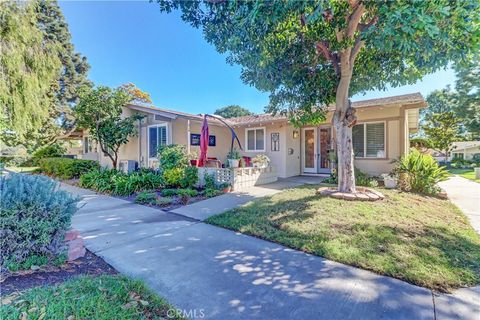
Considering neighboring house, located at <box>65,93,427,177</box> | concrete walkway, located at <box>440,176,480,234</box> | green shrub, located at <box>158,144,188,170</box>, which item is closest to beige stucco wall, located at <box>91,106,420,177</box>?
neighboring house, located at <box>65,93,427,177</box>

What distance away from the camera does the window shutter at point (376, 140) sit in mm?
9758

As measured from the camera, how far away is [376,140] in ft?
32.5

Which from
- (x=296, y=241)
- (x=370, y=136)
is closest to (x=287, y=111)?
(x=370, y=136)

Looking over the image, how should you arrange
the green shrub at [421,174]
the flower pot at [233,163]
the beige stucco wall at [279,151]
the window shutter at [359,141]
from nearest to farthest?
the green shrub at [421,174] < the flower pot at [233,163] < the window shutter at [359,141] < the beige stucco wall at [279,151]

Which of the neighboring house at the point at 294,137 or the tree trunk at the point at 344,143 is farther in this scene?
the neighboring house at the point at 294,137

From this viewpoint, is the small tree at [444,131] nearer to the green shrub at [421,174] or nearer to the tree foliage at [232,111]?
the green shrub at [421,174]

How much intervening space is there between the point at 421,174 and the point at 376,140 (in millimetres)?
2476

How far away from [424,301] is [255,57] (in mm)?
5674

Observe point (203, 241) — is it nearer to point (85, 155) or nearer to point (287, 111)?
point (287, 111)

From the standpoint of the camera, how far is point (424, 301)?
2520 mm

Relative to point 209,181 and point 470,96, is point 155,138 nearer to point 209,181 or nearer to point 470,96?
point 209,181

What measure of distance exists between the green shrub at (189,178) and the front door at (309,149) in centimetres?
626

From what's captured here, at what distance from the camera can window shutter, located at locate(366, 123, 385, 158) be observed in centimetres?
976

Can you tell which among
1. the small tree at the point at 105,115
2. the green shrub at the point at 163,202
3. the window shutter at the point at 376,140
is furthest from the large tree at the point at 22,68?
the window shutter at the point at 376,140
